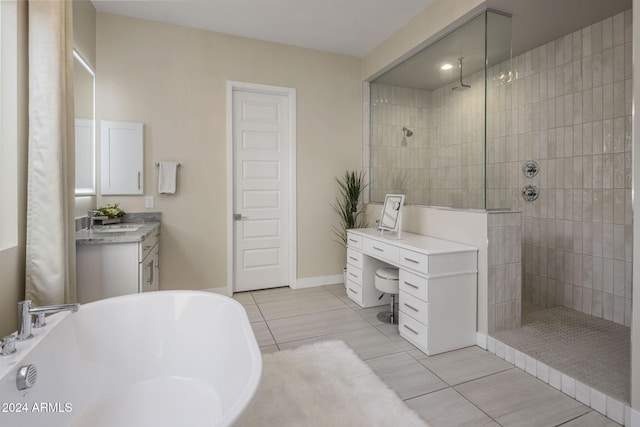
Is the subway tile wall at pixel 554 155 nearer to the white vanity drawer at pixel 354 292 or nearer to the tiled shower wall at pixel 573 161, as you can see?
the tiled shower wall at pixel 573 161

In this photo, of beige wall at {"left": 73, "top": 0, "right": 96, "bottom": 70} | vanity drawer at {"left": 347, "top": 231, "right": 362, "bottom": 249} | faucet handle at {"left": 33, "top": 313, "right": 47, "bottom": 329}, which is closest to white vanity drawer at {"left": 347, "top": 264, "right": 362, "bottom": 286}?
vanity drawer at {"left": 347, "top": 231, "right": 362, "bottom": 249}

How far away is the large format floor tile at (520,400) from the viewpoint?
5.50 feet

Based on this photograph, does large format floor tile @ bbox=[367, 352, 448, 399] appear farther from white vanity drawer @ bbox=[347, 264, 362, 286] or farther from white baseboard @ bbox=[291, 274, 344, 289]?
white baseboard @ bbox=[291, 274, 344, 289]

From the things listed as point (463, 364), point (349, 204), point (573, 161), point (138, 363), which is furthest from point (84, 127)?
point (573, 161)

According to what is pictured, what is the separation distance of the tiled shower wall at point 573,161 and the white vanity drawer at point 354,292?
1536 mm

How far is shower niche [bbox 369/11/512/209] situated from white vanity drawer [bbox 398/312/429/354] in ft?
3.43

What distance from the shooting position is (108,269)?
2180mm

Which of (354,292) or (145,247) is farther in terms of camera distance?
(354,292)

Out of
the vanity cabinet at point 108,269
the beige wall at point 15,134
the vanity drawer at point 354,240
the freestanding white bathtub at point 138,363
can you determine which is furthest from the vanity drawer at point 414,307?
the beige wall at point 15,134

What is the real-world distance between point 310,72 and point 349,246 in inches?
86.1

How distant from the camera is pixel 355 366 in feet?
7.09

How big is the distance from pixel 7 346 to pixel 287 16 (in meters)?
3.28

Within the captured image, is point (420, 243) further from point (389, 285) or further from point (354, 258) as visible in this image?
point (354, 258)

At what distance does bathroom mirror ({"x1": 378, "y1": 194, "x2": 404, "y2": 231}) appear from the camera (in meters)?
3.01
